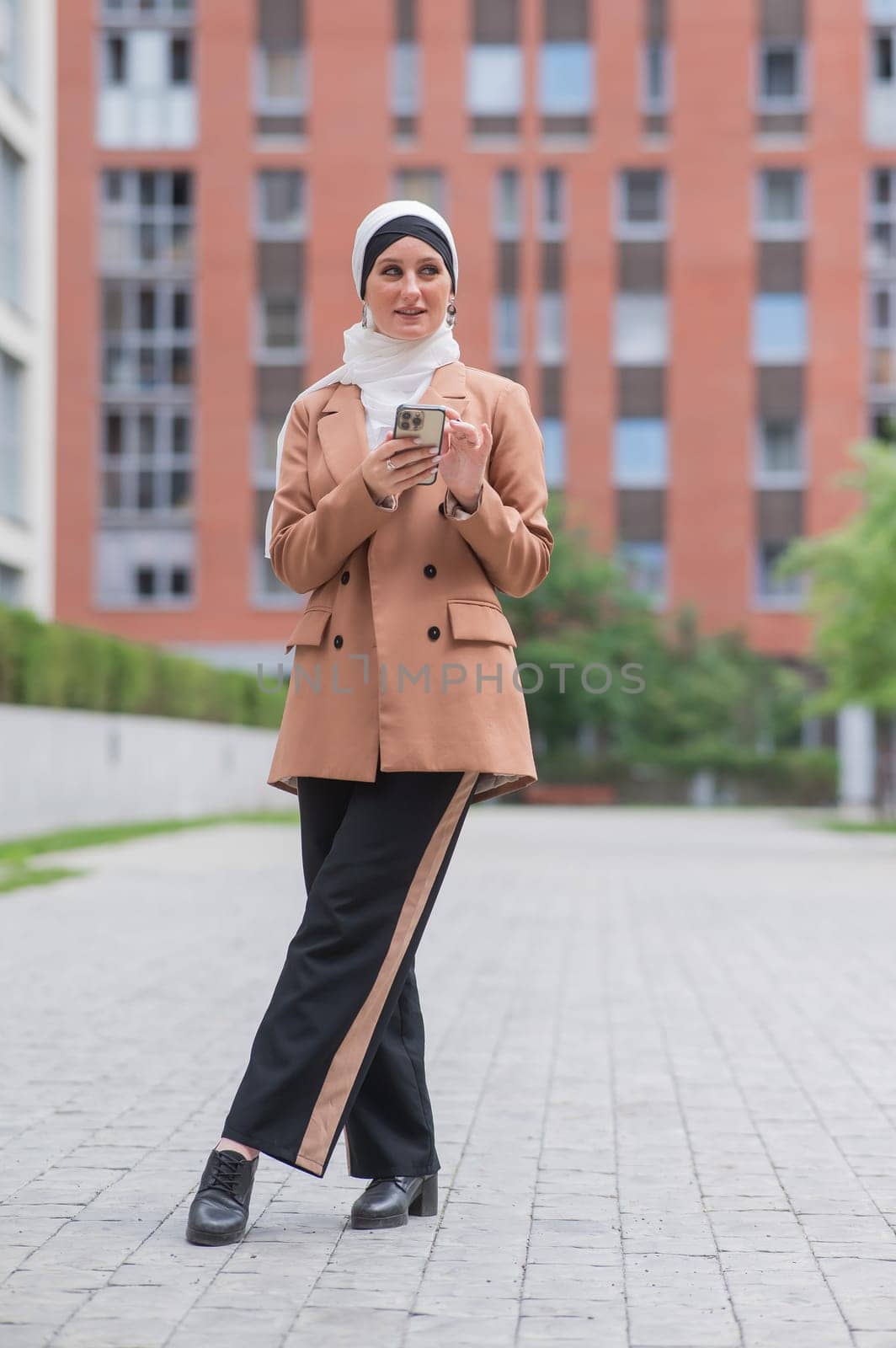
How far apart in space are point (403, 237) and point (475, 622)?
0.87 meters

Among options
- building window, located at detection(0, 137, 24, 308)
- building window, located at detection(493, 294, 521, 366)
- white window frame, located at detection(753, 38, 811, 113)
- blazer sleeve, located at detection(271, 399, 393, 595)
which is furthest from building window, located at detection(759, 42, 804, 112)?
blazer sleeve, located at detection(271, 399, 393, 595)

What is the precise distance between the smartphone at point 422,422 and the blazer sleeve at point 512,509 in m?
0.15

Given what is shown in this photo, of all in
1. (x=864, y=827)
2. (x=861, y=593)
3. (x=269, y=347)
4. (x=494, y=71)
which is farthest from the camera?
(x=494, y=71)

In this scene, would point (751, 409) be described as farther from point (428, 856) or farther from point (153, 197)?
point (428, 856)

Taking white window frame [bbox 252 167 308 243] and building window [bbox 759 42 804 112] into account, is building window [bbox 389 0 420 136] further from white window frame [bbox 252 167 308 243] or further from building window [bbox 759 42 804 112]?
building window [bbox 759 42 804 112]

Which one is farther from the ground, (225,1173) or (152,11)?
(152,11)

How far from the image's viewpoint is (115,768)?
24203mm

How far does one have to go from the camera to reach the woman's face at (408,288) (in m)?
4.16

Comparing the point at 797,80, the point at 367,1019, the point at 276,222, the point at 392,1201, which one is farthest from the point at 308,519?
the point at 797,80

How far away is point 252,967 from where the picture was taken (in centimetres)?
952

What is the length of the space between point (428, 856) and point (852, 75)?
47.9 meters

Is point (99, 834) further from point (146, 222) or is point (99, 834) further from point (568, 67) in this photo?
point (568, 67)

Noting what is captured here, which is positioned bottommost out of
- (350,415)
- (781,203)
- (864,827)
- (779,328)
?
(864,827)

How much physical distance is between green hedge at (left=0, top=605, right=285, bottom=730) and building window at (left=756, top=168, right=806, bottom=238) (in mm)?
22052
